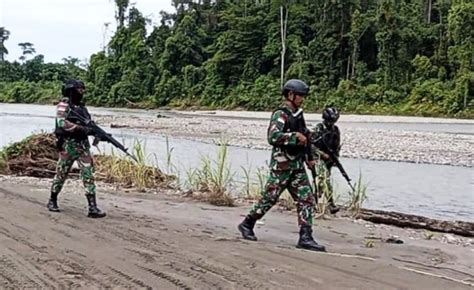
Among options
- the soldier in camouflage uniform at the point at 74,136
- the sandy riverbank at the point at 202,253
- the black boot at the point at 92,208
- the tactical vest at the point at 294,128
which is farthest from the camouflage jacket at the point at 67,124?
the tactical vest at the point at 294,128

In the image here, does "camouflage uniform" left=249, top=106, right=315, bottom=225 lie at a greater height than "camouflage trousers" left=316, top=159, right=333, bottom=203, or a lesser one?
greater

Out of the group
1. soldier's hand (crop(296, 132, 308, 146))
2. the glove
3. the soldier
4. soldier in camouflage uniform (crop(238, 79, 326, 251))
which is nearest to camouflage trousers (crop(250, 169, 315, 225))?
soldier in camouflage uniform (crop(238, 79, 326, 251))

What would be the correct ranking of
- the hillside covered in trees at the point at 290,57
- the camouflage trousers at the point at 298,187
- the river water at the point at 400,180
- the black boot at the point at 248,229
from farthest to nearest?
the hillside covered in trees at the point at 290,57, the river water at the point at 400,180, the black boot at the point at 248,229, the camouflage trousers at the point at 298,187

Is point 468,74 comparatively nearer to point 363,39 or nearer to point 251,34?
point 363,39

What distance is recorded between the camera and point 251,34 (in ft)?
219

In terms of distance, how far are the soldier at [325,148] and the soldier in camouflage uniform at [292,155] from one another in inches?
119

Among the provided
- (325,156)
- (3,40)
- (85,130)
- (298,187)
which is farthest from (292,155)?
(3,40)

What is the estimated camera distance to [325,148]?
10.3 m

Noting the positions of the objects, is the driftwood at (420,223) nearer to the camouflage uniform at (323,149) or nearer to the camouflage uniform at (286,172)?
the camouflage uniform at (323,149)

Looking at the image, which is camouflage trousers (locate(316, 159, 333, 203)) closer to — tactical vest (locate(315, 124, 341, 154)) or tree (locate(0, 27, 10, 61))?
tactical vest (locate(315, 124, 341, 154))

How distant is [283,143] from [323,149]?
3487mm

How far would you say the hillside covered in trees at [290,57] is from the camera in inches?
1992

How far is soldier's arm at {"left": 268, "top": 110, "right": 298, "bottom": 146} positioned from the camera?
6863 mm

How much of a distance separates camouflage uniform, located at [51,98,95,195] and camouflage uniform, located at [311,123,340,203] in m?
3.33
